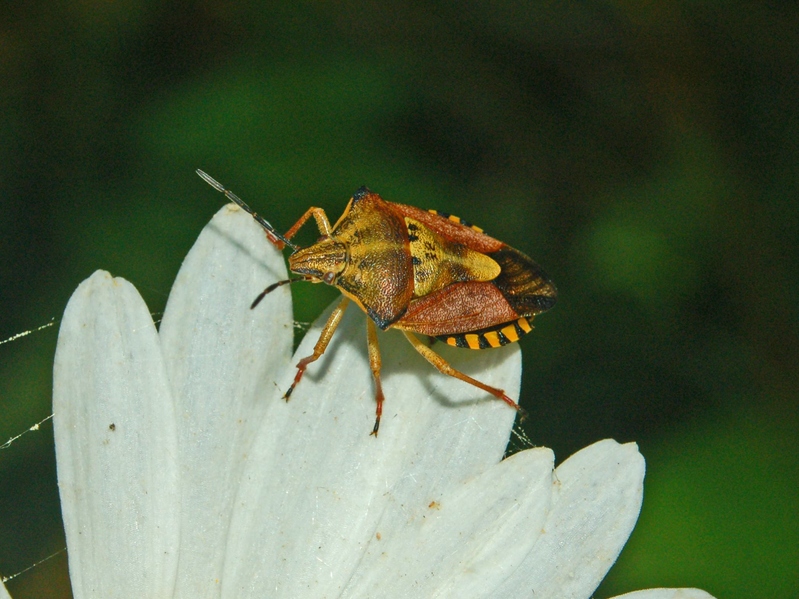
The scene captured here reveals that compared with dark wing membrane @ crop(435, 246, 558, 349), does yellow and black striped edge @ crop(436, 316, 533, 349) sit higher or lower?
lower

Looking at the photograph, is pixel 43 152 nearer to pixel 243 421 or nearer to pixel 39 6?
pixel 39 6

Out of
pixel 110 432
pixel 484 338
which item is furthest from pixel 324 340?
pixel 110 432

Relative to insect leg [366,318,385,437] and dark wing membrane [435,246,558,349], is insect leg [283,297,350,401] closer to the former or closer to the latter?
insect leg [366,318,385,437]

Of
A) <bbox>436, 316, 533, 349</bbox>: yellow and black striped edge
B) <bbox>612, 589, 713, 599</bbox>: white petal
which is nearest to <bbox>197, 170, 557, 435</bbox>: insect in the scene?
<bbox>436, 316, 533, 349</bbox>: yellow and black striped edge

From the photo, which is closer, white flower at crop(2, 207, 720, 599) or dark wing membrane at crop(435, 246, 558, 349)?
white flower at crop(2, 207, 720, 599)

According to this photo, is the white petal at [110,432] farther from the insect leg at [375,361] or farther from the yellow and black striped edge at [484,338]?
the yellow and black striped edge at [484,338]

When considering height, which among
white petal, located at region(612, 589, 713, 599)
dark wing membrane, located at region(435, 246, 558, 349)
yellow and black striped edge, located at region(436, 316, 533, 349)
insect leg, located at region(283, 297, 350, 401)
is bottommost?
white petal, located at region(612, 589, 713, 599)

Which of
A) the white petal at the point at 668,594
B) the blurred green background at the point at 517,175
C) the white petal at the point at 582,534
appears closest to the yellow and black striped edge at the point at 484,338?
the white petal at the point at 582,534
